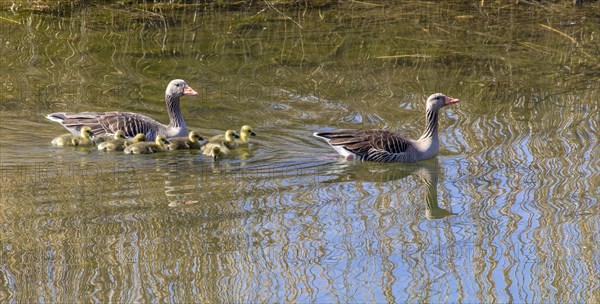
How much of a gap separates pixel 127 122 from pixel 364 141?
2898 millimetres

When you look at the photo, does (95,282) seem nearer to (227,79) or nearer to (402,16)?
(227,79)

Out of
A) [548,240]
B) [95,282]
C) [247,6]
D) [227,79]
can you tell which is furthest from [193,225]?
[247,6]

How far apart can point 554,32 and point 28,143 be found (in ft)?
32.1

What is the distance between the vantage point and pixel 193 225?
869 centimetres

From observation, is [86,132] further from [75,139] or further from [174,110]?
[174,110]

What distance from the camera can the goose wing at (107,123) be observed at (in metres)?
11.9

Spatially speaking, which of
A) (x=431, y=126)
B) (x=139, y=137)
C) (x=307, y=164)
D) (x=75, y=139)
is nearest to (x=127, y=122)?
(x=139, y=137)

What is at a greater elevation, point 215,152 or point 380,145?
point 380,145

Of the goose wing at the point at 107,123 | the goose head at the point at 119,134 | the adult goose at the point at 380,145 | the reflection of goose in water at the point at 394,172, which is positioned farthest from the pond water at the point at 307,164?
the goose head at the point at 119,134

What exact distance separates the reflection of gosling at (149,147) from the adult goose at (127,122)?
0.51 m

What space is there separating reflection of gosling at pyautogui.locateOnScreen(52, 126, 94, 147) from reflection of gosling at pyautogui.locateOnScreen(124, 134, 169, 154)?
1.80ft

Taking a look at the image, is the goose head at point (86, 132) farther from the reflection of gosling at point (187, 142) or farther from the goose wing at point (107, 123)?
the reflection of gosling at point (187, 142)

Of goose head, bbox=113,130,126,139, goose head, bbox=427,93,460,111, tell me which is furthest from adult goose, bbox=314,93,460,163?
goose head, bbox=113,130,126,139

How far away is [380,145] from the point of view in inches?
441
